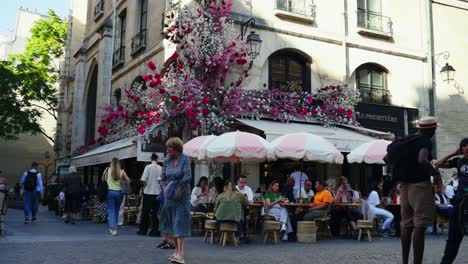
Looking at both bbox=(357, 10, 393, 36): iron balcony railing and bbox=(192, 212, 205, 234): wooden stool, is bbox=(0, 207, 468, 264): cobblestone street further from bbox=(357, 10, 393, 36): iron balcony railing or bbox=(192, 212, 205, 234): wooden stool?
bbox=(357, 10, 393, 36): iron balcony railing

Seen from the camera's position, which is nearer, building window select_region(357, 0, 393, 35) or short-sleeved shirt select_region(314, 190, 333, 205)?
short-sleeved shirt select_region(314, 190, 333, 205)

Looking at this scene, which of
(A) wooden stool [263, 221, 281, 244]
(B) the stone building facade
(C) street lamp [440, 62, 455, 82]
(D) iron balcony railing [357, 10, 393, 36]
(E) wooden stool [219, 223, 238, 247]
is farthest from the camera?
(C) street lamp [440, 62, 455, 82]

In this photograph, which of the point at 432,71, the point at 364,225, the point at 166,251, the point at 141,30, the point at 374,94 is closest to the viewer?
the point at 166,251

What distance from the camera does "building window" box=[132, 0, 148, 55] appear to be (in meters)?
17.8

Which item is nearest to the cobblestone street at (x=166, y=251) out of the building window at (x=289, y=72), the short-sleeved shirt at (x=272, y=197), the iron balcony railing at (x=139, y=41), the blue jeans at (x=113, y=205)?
the blue jeans at (x=113, y=205)

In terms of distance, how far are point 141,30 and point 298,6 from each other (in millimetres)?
5850

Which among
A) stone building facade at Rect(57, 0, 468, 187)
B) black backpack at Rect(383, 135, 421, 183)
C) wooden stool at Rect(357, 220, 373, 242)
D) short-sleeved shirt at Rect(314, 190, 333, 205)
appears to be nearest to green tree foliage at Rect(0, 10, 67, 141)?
stone building facade at Rect(57, 0, 468, 187)

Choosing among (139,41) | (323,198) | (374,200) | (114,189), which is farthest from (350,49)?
(114,189)

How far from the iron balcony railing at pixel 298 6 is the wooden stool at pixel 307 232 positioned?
300 inches

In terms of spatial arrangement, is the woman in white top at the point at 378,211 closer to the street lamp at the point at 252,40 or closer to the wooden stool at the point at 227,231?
the wooden stool at the point at 227,231

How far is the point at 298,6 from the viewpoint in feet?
51.7

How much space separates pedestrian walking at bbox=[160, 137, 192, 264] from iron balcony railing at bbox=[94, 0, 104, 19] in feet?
58.7

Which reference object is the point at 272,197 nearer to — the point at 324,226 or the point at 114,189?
the point at 324,226

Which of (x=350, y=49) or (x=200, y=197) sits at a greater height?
(x=350, y=49)
